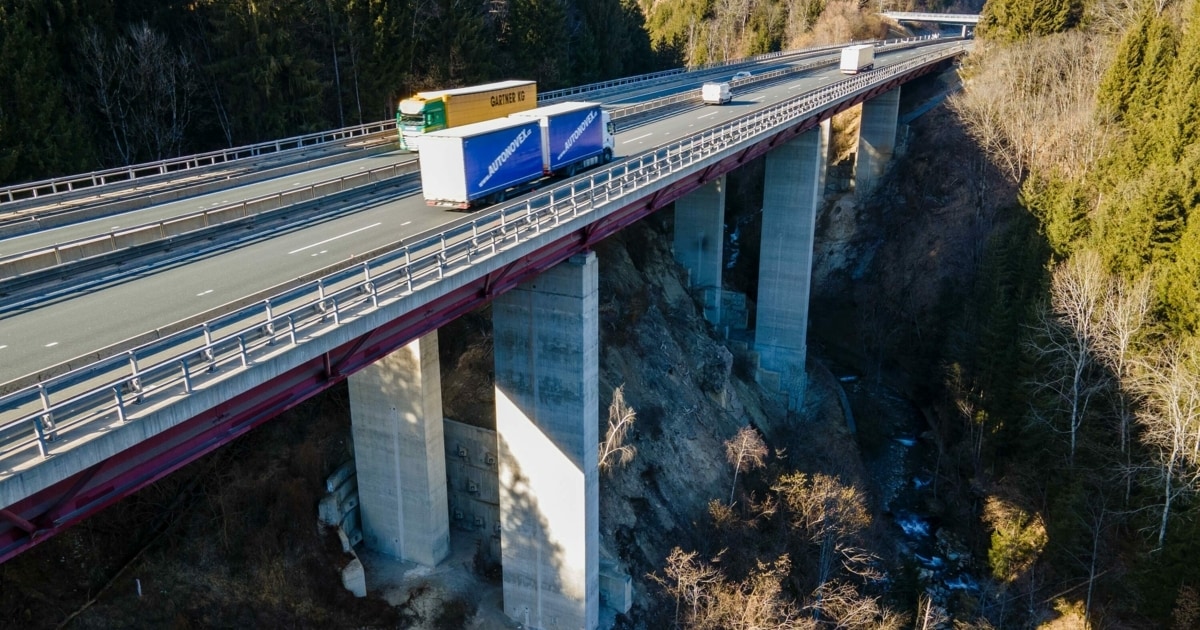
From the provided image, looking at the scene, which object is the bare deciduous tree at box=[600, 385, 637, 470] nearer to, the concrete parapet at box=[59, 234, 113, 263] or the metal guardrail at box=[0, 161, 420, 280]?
the metal guardrail at box=[0, 161, 420, 280]

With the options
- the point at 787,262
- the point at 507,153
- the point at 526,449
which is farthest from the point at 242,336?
the point at 787,262

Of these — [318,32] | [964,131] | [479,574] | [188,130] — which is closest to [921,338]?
[964,131]

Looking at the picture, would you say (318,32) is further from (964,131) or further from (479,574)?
(964,131)

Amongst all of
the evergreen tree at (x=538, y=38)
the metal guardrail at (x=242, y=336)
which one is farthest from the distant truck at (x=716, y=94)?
the metal guardrail at (x=242, y=336)

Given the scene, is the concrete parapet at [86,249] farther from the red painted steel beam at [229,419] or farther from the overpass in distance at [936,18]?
the overpass in distance at [936,18]

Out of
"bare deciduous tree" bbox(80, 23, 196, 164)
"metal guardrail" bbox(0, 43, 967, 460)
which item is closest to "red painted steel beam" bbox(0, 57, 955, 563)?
"metal guardrail" bbox(0, 43, 967, 460)

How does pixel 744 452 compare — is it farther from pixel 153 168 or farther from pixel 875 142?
pixel 875 142

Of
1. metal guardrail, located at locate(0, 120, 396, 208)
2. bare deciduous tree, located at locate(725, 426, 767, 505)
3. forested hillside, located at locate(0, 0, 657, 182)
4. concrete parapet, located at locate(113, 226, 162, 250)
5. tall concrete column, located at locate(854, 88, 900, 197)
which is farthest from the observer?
tall concrete column, located at locate(854, 88, 900, 197)
